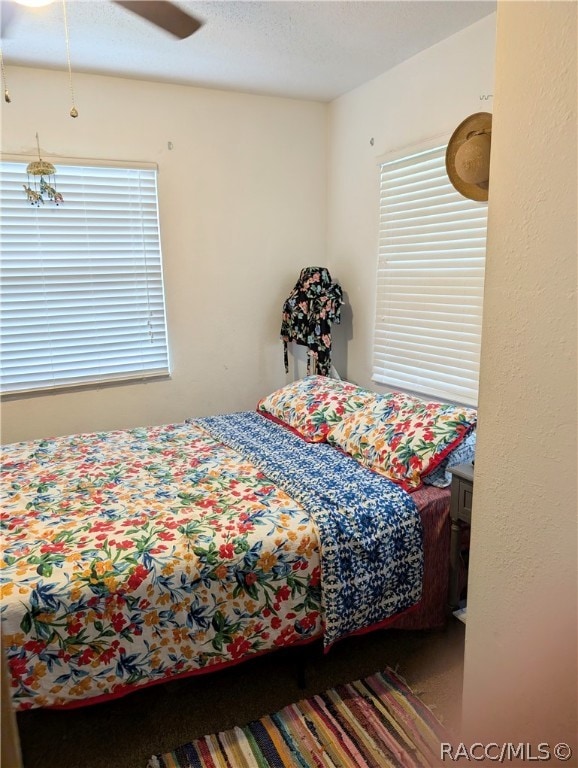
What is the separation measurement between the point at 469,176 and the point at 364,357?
2.01m

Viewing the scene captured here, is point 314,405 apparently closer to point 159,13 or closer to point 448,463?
point 448,463

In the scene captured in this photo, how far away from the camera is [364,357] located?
331 centimetres

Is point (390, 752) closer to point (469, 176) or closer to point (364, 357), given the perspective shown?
point (469, 176)

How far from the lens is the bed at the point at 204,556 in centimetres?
148

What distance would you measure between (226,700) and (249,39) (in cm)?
276

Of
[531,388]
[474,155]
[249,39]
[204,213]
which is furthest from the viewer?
[204,213]

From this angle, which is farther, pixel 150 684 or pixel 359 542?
pixel 359 542

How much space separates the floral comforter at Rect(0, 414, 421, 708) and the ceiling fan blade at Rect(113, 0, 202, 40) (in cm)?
169

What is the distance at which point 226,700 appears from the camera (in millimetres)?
1792

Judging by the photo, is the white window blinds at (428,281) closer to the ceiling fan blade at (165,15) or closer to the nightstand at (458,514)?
the nightstand at (458,514)

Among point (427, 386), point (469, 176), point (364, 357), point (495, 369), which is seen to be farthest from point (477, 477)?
point (364, 357)

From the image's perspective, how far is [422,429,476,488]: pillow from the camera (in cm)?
203

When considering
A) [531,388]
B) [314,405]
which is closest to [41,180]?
[314,405]

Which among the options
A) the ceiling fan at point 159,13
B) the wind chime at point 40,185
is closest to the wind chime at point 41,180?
the wind chime at point 40,185
